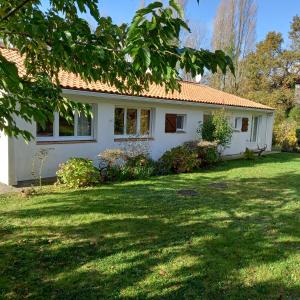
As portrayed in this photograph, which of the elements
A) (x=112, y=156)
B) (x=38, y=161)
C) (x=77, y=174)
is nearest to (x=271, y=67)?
(x=112, y=156)

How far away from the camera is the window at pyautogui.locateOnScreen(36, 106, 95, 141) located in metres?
10.7

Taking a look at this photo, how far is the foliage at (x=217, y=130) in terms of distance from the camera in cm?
1546

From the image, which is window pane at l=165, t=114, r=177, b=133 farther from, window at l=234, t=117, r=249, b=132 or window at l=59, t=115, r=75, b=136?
window at l=234, t=117, r=249, b=132

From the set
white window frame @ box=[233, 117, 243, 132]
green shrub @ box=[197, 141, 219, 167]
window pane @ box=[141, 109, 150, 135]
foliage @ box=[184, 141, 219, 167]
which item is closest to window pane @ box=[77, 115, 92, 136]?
window pane @ box=[141, 109, 150, 135]

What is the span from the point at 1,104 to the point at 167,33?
150 cm

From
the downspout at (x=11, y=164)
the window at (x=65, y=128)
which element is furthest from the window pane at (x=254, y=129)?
the downspout at (x=11, y=164)

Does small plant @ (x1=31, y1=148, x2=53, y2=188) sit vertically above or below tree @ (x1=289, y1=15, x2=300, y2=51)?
below

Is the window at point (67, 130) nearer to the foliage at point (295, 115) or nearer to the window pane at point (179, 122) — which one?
the window pane at point (179, 122)

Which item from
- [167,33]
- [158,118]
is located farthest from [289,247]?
[158,118]

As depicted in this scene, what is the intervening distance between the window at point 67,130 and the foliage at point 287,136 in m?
16.9

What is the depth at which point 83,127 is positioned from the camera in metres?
11.9

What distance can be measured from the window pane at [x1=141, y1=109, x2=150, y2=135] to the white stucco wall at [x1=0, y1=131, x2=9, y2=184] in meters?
6.10

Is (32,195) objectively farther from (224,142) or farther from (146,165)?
(224,142)

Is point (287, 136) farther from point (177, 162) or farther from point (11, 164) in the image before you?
point (11, 164)
